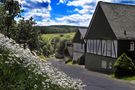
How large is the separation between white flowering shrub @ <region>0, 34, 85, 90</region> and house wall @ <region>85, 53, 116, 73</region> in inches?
1898

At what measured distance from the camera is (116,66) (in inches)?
2050

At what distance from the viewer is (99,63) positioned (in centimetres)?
6794

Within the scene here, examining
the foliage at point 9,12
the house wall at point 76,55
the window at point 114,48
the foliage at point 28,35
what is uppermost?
the foliage at point 9,12

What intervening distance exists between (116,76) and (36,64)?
41.0 metres

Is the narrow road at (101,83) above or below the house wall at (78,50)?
above

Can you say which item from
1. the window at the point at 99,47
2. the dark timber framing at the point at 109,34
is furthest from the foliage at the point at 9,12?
the window at the point at 99,47

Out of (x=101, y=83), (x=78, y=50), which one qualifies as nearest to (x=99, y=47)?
(x=101, y=83)

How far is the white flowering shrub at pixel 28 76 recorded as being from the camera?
10.5 m

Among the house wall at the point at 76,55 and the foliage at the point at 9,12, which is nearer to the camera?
the foliage at the point at 9,12

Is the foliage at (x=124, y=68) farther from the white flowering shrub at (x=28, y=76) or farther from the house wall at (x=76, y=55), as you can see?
the house wall at (x=76, y=55)

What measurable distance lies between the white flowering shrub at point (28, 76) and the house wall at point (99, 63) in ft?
158

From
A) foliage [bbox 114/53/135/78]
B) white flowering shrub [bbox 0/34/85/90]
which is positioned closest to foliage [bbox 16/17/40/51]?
foliage [bbox 114/53/135/78]

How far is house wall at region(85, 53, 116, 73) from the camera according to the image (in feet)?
203

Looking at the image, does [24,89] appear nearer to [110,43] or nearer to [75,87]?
[75,87]
